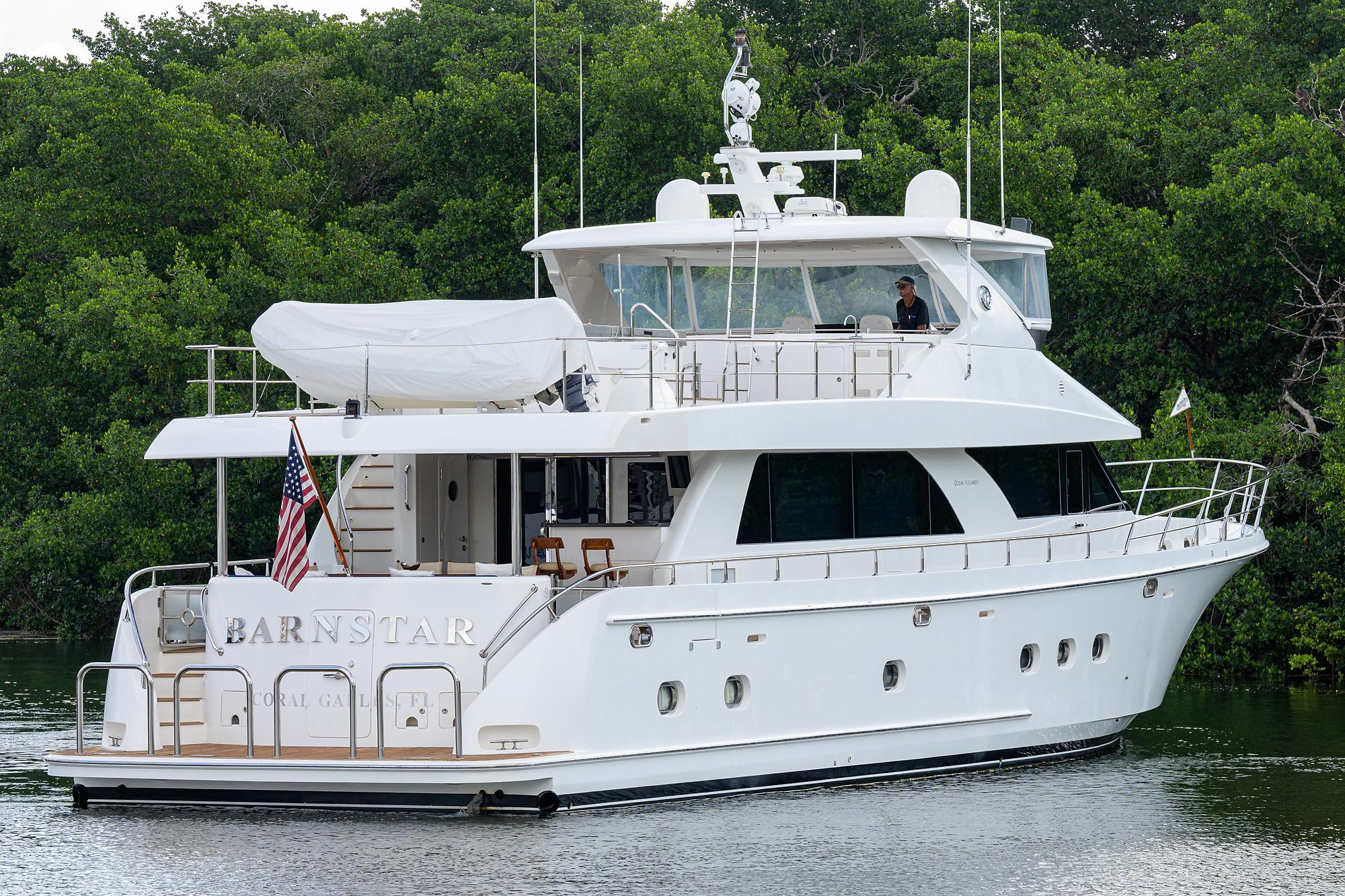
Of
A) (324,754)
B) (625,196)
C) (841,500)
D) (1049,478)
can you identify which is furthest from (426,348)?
(625,196)

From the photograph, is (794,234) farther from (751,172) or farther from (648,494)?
(648,494)

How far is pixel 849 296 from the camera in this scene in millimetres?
17281

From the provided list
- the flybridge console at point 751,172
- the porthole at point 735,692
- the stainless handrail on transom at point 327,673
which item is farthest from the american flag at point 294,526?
the flybridge console at point 751,172

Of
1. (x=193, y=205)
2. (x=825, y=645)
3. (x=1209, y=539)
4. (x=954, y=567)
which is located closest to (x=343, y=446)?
(x=825, y=645)

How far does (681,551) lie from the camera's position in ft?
47.5

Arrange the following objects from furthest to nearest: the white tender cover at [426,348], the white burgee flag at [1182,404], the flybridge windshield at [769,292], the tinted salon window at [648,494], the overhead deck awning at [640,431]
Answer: the white burgee flag at [1182,404]
the flybridge windshield at [769,292]
the tinted salon window at [648,494]
the white tender cover at [426,348]
the overhead deck awning at [640,431]

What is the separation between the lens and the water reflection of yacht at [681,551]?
13586mm

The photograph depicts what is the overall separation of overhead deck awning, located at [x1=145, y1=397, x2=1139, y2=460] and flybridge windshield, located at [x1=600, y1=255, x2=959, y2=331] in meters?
1.65

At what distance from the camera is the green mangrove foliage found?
25.1 metres

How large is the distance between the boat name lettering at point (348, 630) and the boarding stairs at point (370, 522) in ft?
5.35

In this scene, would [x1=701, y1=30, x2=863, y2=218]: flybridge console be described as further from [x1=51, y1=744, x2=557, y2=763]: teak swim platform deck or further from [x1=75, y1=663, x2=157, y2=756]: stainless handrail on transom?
[x1=75, y1=663, x2=157, y2=756]: stainless handrail on transom

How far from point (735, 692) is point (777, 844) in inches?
61.4

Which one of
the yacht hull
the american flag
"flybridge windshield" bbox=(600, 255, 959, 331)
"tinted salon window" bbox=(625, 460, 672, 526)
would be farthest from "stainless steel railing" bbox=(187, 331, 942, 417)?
the yacht hull

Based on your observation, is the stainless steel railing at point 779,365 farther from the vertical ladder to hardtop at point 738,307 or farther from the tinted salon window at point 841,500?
the tinted salon window at point 841,500
